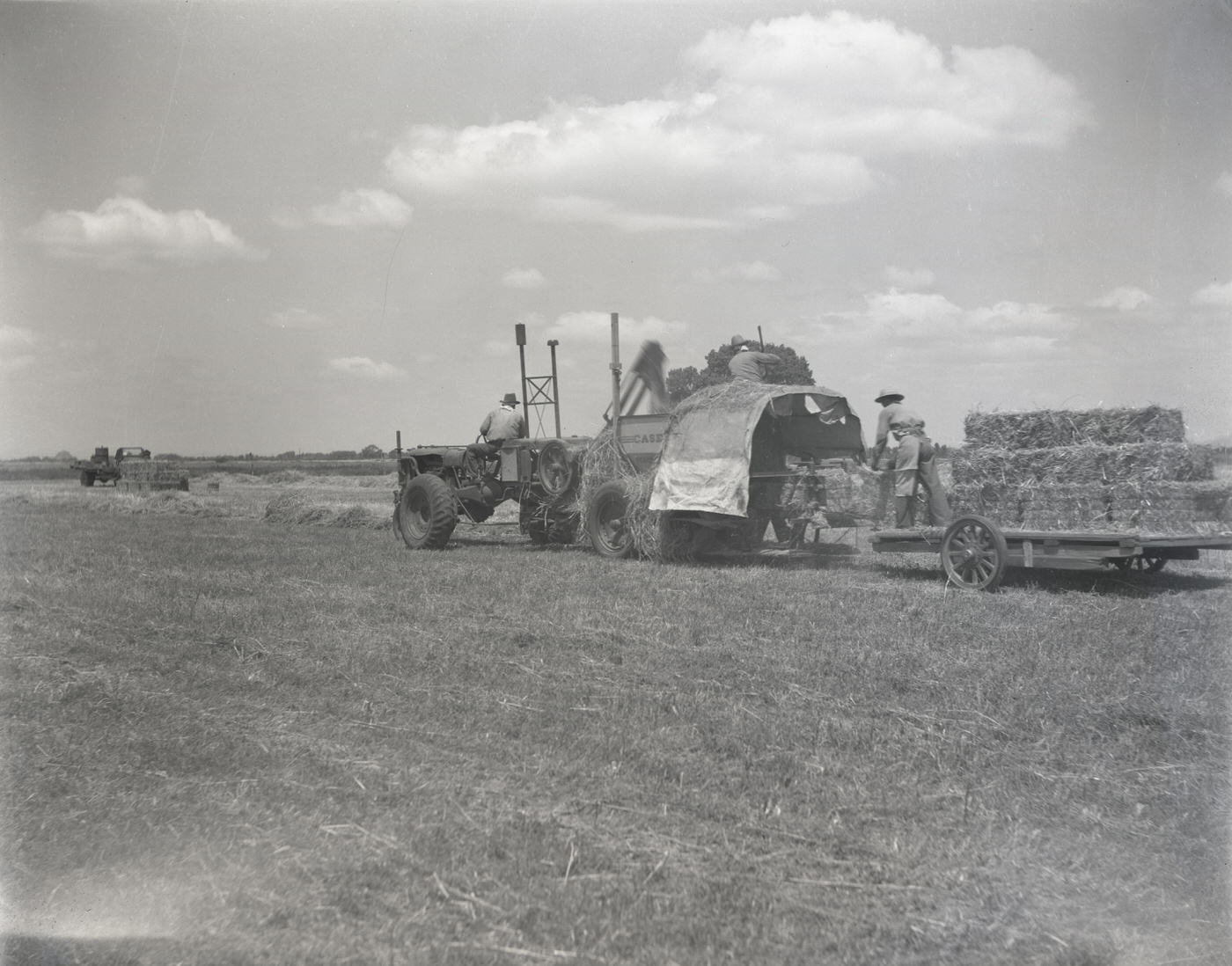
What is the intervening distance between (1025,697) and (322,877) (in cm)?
374

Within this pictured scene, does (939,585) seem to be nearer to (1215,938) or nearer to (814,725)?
(814,725)

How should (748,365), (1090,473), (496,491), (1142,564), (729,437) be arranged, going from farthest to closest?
(496,491), (748,365), (729,437), (1142,564), (1090,473)

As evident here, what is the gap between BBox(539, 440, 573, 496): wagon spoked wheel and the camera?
544 inches

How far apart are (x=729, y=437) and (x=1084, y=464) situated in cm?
350

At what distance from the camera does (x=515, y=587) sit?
9695 mm

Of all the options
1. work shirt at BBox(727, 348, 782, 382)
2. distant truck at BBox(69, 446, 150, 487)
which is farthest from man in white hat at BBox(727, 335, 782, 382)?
distant truck at BBox(69, 446, 150, 487)

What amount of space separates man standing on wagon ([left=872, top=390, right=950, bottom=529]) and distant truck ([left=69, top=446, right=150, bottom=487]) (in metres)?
35.4

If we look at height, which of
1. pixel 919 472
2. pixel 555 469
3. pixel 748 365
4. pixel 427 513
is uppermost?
pixel 748 365

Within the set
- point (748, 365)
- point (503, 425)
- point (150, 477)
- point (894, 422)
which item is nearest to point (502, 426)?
point (503, 425)

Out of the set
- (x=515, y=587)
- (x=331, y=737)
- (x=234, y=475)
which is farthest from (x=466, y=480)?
(x=234, y=475)

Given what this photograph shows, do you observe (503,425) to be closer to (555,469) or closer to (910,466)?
(555,469)

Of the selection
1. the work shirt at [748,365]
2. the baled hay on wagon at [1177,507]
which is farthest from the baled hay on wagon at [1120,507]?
the work shirt at [748,365]

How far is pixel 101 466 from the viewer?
136 ft

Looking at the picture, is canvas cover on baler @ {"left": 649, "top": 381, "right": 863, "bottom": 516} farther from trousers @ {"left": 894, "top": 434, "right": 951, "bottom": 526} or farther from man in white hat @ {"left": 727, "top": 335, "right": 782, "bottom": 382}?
trousers @ {"left": 894, "top": 434, "right": 951, "bottom": 526}
